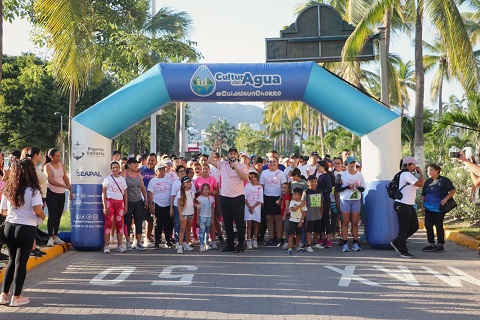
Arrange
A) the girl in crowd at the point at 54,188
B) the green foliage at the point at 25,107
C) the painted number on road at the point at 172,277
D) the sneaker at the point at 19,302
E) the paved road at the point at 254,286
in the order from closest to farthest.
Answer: the paved road at the point at 254,286, the sneaker at the point at 19,302, the painted number on road at the point at 172,277, the girl in crowd at the point at 54,188, the green foliage at the point at 25,107

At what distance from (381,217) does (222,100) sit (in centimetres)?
390

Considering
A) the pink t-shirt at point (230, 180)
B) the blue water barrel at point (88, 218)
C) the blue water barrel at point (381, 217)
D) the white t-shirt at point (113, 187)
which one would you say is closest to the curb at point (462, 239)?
the blue water barrel at point (381, 217)

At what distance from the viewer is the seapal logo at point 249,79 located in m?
12.8

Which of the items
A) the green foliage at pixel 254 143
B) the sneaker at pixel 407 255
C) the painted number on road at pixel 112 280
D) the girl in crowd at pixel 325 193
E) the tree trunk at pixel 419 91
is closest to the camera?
the painted number on road at pixel 112 280

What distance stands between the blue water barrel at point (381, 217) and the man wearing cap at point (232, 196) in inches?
100

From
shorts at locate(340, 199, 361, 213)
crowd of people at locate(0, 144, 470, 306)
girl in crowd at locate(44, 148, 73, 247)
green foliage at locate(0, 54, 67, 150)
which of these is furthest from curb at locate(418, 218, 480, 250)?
green foliage at locate(0, 54, 67, 150)

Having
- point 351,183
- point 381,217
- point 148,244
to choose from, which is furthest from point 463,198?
point 148,244

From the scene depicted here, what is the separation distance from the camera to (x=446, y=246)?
44.0 ft

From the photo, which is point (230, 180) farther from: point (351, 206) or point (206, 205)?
point (351, 206)

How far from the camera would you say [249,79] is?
42.1ft

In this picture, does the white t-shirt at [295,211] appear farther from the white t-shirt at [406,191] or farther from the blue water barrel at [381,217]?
the white t-shirt at [406,191]

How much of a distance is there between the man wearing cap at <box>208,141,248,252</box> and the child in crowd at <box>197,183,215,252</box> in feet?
0.89

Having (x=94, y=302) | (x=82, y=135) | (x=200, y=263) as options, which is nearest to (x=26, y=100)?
(x=82, y=135)

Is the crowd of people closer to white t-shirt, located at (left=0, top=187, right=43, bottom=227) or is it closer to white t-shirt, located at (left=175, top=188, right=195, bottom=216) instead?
white t-shirt, located at (left=175, top=188, right=195, bottom=216)
